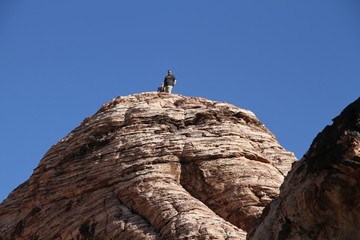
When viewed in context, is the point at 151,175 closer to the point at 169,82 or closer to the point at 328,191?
the point at 169,82

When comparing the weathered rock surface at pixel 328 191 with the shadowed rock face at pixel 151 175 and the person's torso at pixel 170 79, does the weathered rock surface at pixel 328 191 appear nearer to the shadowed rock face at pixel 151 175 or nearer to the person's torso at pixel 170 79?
the shadowed rock face at pixel 151 175

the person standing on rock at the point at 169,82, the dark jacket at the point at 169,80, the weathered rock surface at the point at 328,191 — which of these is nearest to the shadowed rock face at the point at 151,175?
the person standing on rock at the point at 169,82

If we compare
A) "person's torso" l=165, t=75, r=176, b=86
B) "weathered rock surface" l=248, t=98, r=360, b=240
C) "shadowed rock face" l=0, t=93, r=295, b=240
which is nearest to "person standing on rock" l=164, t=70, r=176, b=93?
"person's torso" l=165, t=75, r=176, b=86

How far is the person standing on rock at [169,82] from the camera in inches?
1695

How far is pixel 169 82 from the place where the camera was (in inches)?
1700

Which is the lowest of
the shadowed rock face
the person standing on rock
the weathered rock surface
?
the weathered rock surface

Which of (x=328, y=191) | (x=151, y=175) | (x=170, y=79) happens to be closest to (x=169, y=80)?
(x=170, y=79)

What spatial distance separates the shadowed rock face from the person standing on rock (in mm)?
5635

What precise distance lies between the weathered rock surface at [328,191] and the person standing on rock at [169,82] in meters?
25.7

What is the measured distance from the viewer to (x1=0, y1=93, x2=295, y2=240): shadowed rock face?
28.4 meters

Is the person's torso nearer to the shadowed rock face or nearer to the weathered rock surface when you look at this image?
the shadowed rock face

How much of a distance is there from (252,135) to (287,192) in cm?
1613

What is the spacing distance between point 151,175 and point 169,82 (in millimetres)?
13829

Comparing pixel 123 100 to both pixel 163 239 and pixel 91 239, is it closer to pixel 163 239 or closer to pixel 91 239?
pixel 91 239
